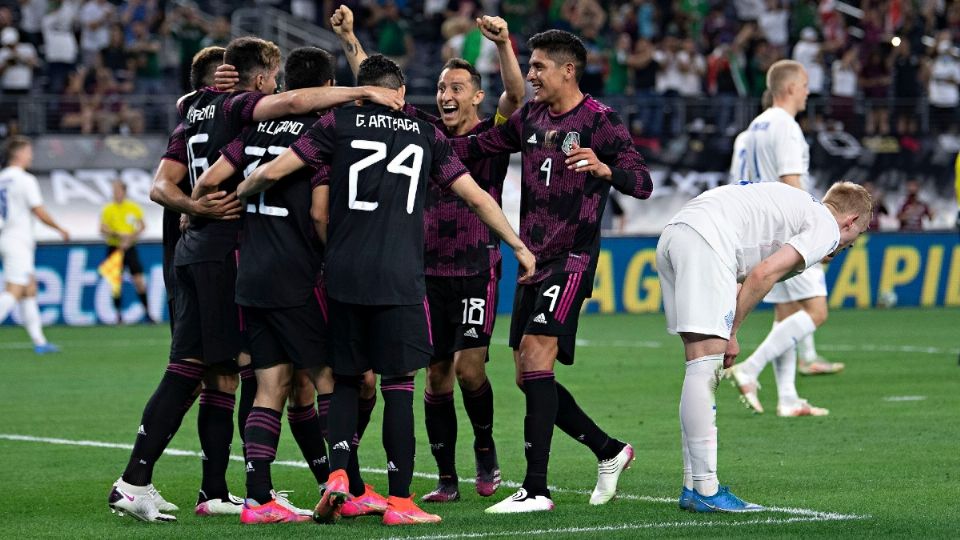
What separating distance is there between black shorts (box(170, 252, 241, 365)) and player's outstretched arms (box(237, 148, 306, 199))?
2.07 feet

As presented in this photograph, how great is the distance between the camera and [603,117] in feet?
26.0

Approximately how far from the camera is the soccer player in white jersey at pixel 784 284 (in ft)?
38.6

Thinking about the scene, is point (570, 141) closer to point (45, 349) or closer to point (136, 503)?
point (136, 503)

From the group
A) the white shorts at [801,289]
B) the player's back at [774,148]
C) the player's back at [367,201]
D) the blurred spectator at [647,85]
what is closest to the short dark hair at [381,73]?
the player's back at [367,201]

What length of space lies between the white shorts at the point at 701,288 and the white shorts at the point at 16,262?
12.5 meters

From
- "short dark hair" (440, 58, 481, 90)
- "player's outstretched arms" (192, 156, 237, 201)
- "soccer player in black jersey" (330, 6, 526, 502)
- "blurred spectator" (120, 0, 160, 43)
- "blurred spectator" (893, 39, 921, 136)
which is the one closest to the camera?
"player's outstretched arms" (192, 156, 237, 201)

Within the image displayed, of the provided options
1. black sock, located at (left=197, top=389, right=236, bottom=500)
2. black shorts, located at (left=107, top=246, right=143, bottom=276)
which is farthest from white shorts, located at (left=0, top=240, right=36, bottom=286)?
black sock, located at (left=197, top=389, right=236, bottom=500)

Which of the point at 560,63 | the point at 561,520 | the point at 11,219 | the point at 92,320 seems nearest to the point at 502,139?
the point at 560,63

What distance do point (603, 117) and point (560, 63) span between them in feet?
1.15

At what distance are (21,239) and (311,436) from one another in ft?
37.2

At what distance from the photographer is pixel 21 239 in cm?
1822

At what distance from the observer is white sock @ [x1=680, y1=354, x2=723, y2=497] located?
7203mm

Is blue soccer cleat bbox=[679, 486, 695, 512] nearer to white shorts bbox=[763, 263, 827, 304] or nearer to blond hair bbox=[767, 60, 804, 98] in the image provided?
white shorts bbox=[763, 263, 827, 304]

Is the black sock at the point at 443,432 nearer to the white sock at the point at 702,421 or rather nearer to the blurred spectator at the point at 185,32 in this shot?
the white sock at the point at 702,421
